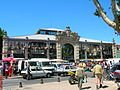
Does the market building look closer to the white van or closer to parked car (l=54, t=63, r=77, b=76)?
the white van

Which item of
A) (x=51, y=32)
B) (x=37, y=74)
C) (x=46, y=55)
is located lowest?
(x=37, y=74)

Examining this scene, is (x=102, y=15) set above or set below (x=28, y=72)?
above

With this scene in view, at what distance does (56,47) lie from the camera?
176 ft

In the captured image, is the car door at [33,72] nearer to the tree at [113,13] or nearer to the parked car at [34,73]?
the parked car at [34,73]

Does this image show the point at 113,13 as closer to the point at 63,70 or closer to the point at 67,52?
the point at 63,70

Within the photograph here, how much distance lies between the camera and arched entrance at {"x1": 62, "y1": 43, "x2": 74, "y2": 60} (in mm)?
55250

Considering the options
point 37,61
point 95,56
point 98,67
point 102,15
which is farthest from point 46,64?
point 95,56

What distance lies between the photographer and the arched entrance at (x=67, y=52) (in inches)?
2175

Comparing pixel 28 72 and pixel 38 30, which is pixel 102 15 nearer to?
pixel 28 72

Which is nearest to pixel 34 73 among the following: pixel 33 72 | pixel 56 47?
pixel 33 72

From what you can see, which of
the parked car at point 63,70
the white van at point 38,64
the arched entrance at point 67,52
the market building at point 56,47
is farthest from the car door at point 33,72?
the arched entrance at point 67,52

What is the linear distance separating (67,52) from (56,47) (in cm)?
397

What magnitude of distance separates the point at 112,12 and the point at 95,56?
52638mm

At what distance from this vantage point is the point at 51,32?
6556cm
